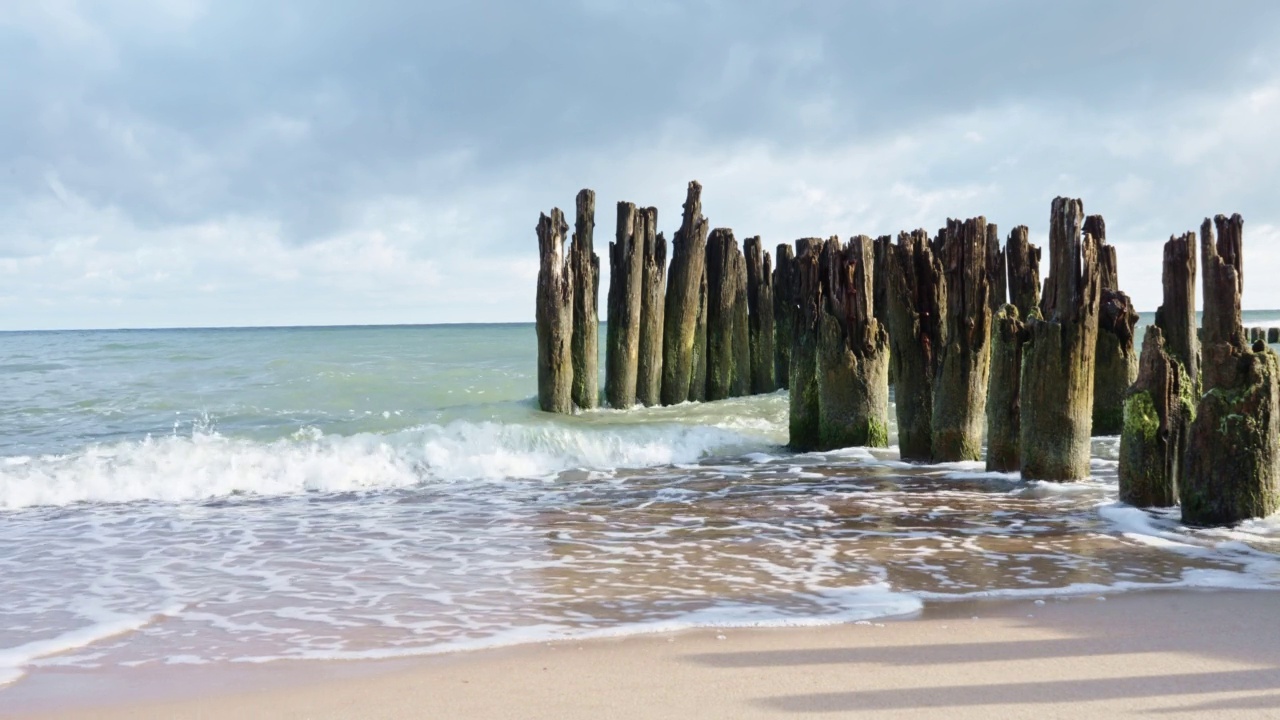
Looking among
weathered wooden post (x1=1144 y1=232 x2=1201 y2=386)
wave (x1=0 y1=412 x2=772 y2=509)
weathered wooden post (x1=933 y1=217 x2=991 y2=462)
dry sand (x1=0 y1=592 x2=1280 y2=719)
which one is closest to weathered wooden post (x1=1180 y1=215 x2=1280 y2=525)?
weathered wooden post (x1=1144 y1=232 x2=1201 y2=386)

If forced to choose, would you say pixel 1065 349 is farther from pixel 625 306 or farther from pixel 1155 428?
pixel 625 306

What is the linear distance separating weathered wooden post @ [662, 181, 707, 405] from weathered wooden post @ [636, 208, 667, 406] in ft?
0.45

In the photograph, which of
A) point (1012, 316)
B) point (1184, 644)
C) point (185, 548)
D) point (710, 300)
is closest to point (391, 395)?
point (710, 300)

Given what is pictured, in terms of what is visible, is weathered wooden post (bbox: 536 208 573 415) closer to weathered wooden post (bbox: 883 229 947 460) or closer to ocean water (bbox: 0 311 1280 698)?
ocean water (bbox: 0 311 1280 698)

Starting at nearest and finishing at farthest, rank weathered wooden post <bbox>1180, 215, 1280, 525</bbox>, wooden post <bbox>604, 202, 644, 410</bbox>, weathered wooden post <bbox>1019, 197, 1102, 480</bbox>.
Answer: weathered wooden post <bbox>1180, 215, 1280, 525</bbox> < weathered wooden post <bbox>1019, 197, 1102, 480</bbox> < wooden post <bbox>604, 202, 644, 410</bbox>

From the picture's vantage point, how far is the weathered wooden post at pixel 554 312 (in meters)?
12.6

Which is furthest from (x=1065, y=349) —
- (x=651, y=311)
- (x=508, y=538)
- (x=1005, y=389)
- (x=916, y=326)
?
(x=651, y=311)

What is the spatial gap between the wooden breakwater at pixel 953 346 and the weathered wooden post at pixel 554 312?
2 centimetres

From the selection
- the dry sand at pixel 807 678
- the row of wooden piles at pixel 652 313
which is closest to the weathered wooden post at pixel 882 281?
the row of wooden piles at pixel 652 313

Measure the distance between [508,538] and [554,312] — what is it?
6.20m

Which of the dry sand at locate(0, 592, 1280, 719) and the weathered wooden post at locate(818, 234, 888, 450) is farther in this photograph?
the weathered wooden post at locate(818, 234, 888, 450)

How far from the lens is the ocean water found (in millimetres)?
4668

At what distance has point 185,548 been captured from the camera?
664 centimetres

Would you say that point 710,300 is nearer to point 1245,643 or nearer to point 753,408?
point 753,408
